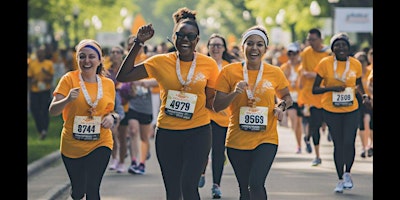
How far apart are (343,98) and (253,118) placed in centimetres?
420

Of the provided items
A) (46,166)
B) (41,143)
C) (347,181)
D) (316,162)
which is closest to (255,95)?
(347,181)

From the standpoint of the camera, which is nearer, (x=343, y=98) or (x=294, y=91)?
(x=343, y=98)

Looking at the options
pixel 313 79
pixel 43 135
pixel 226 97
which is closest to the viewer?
pixel 226 97

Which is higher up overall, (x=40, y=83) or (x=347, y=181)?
(x=40, y=83)

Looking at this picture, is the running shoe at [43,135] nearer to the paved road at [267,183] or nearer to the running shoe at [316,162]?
the paved road at [267,183]

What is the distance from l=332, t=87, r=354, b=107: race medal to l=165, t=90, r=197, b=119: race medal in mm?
4485

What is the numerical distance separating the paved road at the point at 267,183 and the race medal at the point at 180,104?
375 cm

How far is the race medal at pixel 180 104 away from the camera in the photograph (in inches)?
395

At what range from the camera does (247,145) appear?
406 inches

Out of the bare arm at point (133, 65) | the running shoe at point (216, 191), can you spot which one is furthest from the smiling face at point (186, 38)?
the running shoe at point (216, 191)

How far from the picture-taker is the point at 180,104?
10.0m

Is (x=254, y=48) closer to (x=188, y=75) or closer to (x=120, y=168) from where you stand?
(x=188, y=75)

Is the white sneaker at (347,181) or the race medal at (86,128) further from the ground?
the race medal at (86,128)
